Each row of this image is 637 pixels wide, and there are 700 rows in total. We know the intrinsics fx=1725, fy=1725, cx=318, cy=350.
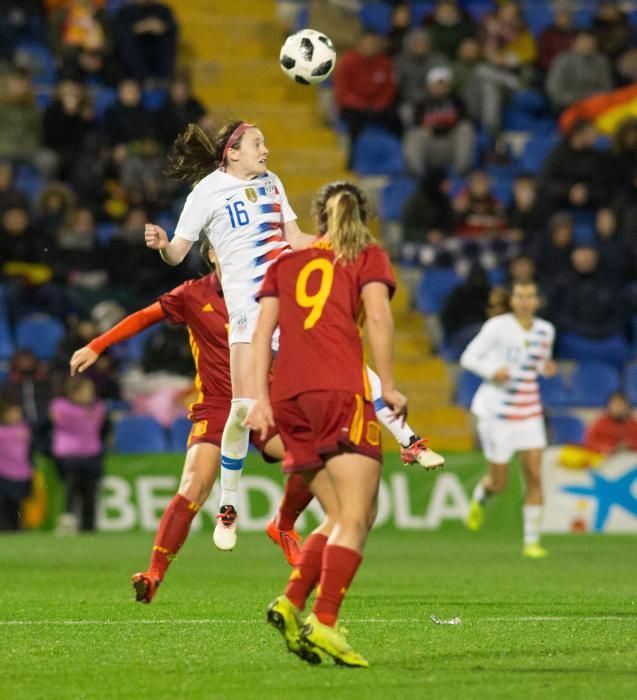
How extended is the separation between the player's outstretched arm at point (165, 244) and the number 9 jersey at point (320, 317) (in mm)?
1489

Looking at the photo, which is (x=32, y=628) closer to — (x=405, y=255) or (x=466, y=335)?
(x=466, y=335)

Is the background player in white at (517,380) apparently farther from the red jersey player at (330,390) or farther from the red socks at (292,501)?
the red jersey player at (330,390)

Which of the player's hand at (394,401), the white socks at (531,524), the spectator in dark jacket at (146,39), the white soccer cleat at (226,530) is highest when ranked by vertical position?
the spectator in dark jacket at (146,39)

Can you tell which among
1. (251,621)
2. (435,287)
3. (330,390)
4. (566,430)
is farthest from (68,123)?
(330,390)

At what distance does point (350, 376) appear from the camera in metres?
6.79

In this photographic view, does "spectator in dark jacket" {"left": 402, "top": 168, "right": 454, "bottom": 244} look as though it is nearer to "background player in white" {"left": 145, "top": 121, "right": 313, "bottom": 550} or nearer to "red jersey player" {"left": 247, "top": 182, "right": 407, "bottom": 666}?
"background player in white" {"left": 145, "top": 121, "right": 313, "bottom": 550}

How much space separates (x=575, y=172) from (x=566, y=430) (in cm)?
370

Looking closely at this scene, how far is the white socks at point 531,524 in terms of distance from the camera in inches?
557

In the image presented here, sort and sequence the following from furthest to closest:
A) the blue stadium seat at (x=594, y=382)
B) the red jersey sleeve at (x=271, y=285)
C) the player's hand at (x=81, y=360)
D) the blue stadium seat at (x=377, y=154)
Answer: the blue stadium seat at (x=377, y=154) → the blue stadium seat at (x=594, y=382) → the player's hand at (x=81, y=360) → the red jersey sleeve at (x=271, y=285)

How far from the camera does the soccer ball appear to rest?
9.99 m

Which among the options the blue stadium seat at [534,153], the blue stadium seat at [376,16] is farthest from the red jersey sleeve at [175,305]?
the blue stadium seat at [376,16]

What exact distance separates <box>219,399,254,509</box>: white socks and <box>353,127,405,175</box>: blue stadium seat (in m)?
12.7

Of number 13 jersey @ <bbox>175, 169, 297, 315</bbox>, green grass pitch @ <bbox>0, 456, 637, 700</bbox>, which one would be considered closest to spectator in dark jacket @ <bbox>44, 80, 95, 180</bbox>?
green grass pitch @ <bbox>0, 456, 637, 700</bbox>

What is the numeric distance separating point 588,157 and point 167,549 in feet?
41.2
